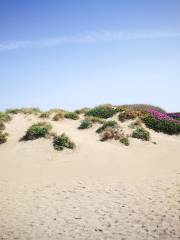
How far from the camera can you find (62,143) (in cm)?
1858

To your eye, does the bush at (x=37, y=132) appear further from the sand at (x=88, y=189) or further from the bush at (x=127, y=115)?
the bush at (x=127, y=115)

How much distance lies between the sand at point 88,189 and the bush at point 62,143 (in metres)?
0.37

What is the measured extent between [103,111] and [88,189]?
48.9 feet

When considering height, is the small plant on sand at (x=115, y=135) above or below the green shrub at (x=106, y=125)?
below

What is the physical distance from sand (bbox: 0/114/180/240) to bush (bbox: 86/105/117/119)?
4.57 metres

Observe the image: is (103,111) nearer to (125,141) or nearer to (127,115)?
(127,115)

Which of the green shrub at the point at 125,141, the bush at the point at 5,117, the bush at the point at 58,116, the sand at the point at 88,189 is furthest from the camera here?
the bush at the point at 58,116

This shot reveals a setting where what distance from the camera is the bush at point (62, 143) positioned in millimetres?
18334

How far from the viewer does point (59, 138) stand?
18844mm

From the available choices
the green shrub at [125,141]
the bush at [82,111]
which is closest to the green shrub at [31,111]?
the bush at [82,111]

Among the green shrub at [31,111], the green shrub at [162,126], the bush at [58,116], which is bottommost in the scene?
the green shrub at [162,126]

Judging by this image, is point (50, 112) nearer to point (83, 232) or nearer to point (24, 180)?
point (24, 180)

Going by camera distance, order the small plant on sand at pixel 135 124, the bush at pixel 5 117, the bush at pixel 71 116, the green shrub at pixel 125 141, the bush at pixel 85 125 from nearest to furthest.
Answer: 1. the green shrub at pixel 125 141
2. the small plant on sand at pixel 135 124
3. the bush at pixel 85 125
4. the bush at pixel 5 117
5. the bush at pixel 71 116

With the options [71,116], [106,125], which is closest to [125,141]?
[106,125]
